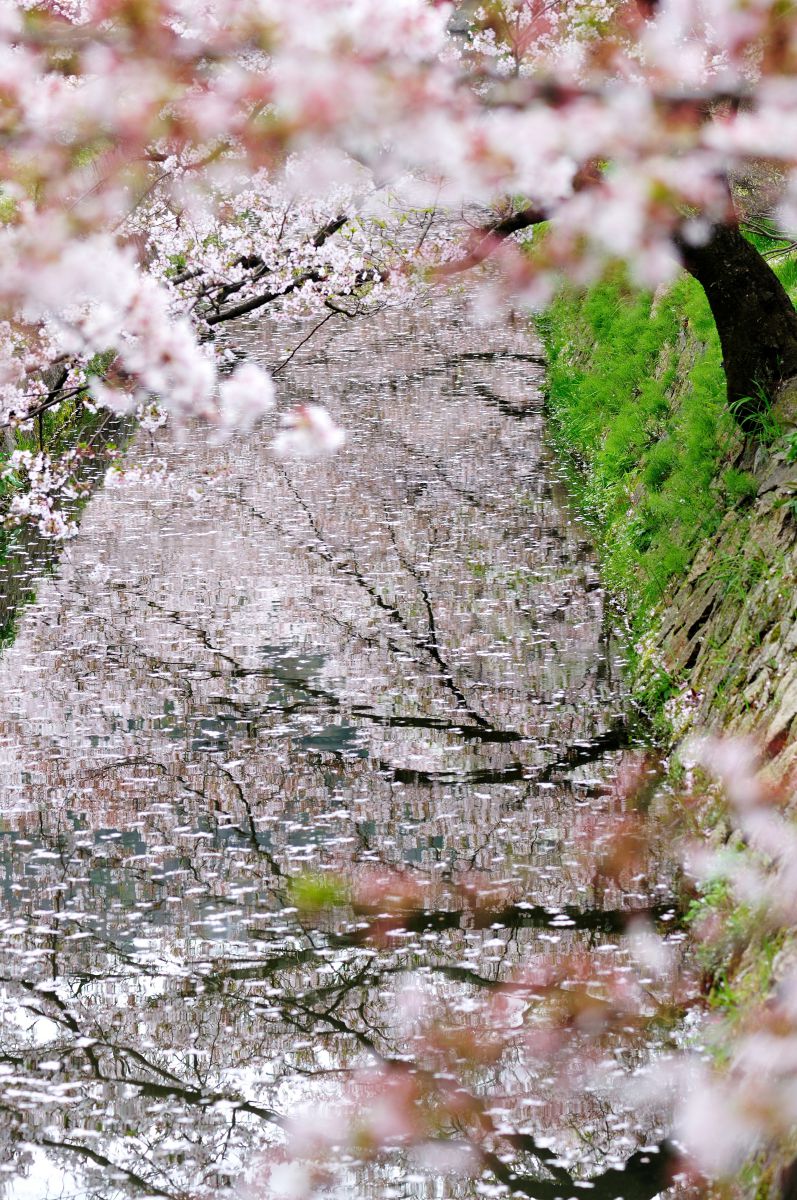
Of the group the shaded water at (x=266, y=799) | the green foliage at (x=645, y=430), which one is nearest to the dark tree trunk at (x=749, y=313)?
the green foliage at (x=645, y=430)

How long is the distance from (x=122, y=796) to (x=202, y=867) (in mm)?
1234

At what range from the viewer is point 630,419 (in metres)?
15.5

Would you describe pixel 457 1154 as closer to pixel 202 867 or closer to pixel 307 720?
pixel 202 867

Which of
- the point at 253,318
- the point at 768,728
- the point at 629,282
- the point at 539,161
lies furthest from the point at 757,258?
the point at 253,318

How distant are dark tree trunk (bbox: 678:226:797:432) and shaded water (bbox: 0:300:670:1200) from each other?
8.70 ft

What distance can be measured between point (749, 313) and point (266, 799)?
19.0 feet

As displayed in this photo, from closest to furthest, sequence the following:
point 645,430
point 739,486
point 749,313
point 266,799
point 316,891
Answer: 1. point 316,891
2. point 266,799
3. point 739,486
4. point 749,313
5. point 645,430

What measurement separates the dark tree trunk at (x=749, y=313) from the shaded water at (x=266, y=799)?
2.65 m

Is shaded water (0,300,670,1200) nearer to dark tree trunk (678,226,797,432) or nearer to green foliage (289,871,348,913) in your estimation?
green foliage (289,871,348,913)

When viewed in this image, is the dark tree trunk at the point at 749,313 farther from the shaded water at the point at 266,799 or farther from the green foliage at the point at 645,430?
the shaded water at the point at 266,799

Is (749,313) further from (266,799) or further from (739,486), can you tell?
(266,799)

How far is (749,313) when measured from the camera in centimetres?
1069

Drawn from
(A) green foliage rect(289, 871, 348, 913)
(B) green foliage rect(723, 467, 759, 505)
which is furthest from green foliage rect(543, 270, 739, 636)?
(A) green foliage rect(289, 871, 348, 913)

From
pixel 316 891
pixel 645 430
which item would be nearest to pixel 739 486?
pixel 645 430
